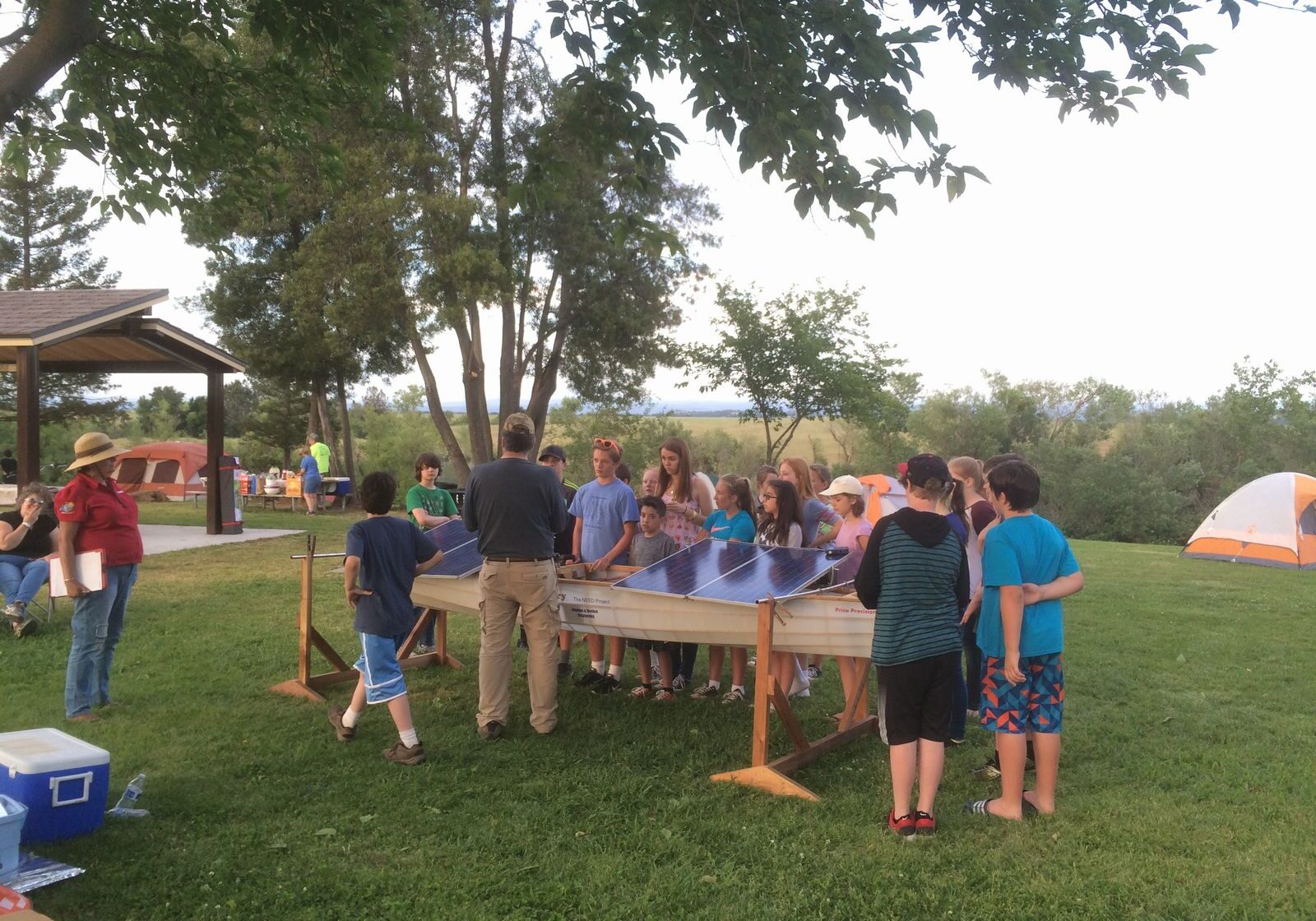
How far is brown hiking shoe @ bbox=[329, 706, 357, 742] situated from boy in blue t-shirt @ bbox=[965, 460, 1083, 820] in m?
3.48

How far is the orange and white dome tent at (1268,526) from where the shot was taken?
1650cm

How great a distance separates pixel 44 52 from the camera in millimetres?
4055

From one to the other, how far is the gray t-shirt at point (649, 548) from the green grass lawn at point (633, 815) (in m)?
0.98

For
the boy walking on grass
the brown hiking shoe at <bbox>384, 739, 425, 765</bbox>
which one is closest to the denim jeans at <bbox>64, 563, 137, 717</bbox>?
the boy walking on grass

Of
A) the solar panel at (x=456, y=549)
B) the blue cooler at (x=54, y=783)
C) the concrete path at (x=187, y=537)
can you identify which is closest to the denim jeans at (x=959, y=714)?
the solar panel at (x=456, y=549)

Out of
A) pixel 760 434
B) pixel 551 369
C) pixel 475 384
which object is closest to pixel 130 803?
pixel 475 384

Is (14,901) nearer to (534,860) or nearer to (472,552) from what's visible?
(534,860)

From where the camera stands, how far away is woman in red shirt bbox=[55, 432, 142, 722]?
19.6 ft

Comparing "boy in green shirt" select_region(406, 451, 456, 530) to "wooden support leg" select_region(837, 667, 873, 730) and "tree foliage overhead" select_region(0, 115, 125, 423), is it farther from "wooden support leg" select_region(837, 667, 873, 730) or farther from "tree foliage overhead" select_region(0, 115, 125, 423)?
"tree foliage overhead" select_region(0, 115, 125, 423)

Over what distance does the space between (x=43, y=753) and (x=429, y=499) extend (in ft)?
12.3

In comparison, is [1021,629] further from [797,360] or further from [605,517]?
[797,360]

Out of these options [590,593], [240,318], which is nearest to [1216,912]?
[590,593]

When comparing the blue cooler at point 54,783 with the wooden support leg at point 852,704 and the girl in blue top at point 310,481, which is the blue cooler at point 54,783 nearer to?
the wooden support leg at point 852,704

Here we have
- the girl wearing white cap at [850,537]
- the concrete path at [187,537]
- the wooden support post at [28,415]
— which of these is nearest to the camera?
the girl wearing white cap at [850,537]
